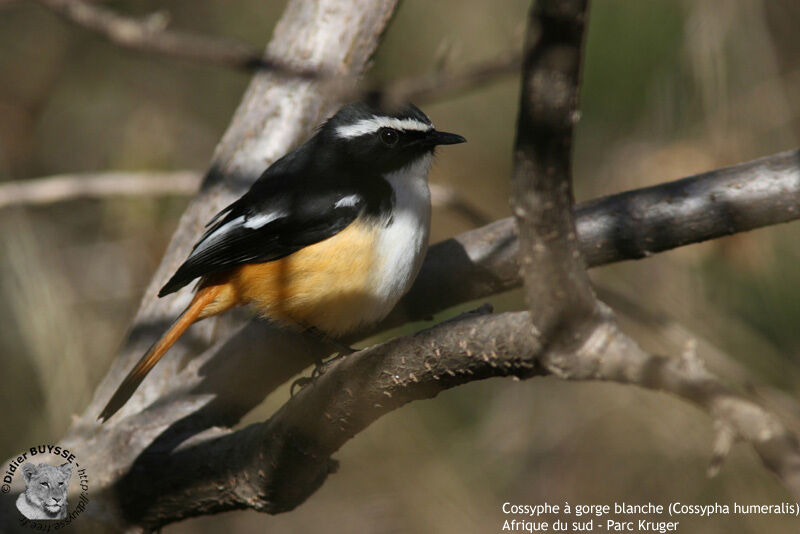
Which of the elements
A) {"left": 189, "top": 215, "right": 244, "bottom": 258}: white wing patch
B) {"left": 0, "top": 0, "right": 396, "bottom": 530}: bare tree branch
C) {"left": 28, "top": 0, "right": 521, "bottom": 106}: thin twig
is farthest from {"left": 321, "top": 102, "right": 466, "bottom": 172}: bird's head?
{"left": 28, "top": 0, "right": 521, "bottom": 106}: thin twig

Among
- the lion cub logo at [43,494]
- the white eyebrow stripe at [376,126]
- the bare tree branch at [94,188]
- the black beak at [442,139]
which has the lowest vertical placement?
the lion cub logo at [43,494]

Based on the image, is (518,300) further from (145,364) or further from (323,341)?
(145,364)

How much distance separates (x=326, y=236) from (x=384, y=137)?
519 mm

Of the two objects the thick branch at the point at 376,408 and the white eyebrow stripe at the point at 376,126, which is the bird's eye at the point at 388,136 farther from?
the thick branch at the point at 376,408

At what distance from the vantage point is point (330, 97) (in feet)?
10.8

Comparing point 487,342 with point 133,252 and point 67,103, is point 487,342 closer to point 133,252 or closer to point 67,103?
point 133,252

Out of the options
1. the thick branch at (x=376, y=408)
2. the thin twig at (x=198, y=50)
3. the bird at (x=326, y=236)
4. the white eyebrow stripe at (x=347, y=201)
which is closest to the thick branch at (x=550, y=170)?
the thick branch at (x=376, y=408)

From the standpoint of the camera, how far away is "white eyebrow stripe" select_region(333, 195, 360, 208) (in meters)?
3.02

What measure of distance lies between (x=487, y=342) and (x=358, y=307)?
1.30 meters

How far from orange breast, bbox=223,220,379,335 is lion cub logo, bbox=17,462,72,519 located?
2.88 feet

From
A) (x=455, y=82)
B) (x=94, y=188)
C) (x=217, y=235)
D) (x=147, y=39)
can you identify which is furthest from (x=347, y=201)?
Result: (x=94, y=188)

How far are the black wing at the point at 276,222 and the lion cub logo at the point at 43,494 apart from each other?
0.71 metres

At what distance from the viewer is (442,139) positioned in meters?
3.18

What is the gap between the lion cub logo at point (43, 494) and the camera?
264 centimetres
